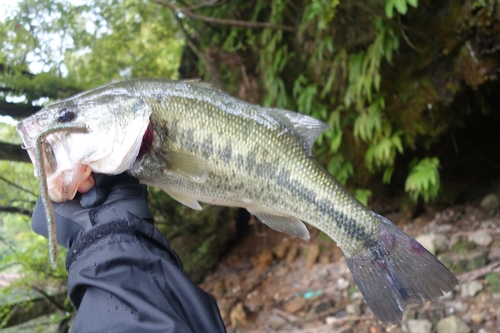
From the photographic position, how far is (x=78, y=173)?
5.33 feet

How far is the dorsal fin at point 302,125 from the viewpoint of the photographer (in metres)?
1.91

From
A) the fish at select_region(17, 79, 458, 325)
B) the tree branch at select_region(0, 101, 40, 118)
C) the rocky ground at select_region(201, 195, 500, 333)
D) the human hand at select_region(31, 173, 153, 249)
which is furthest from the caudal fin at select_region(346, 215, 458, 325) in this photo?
the tree branch at select_region(0, 101, 40, 118)

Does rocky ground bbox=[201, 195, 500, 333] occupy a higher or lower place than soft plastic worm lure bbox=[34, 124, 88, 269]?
lower

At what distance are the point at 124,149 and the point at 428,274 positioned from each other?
1.51 meters

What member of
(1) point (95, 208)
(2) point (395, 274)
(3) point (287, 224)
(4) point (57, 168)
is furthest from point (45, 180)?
(2) point (395, 274)

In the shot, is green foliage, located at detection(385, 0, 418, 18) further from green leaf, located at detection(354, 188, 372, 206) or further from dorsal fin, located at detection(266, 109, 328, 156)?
green leaf, located at detection(354, 188, 372, 206)

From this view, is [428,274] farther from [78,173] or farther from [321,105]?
[321,105]

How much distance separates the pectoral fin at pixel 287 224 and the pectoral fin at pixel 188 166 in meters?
0.39

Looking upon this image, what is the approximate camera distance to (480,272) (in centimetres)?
352

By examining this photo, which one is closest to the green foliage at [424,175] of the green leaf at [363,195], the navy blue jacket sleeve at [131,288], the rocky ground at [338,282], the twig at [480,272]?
the green leaf at [363,195]

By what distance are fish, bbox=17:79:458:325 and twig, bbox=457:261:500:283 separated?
235 cm

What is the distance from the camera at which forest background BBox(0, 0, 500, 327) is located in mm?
3490

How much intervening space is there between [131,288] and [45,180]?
1.92ft

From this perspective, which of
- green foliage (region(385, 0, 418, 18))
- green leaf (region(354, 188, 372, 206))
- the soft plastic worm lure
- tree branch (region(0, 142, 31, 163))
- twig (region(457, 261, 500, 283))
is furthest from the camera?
green leaf (region(354, 188, 372, 206))
